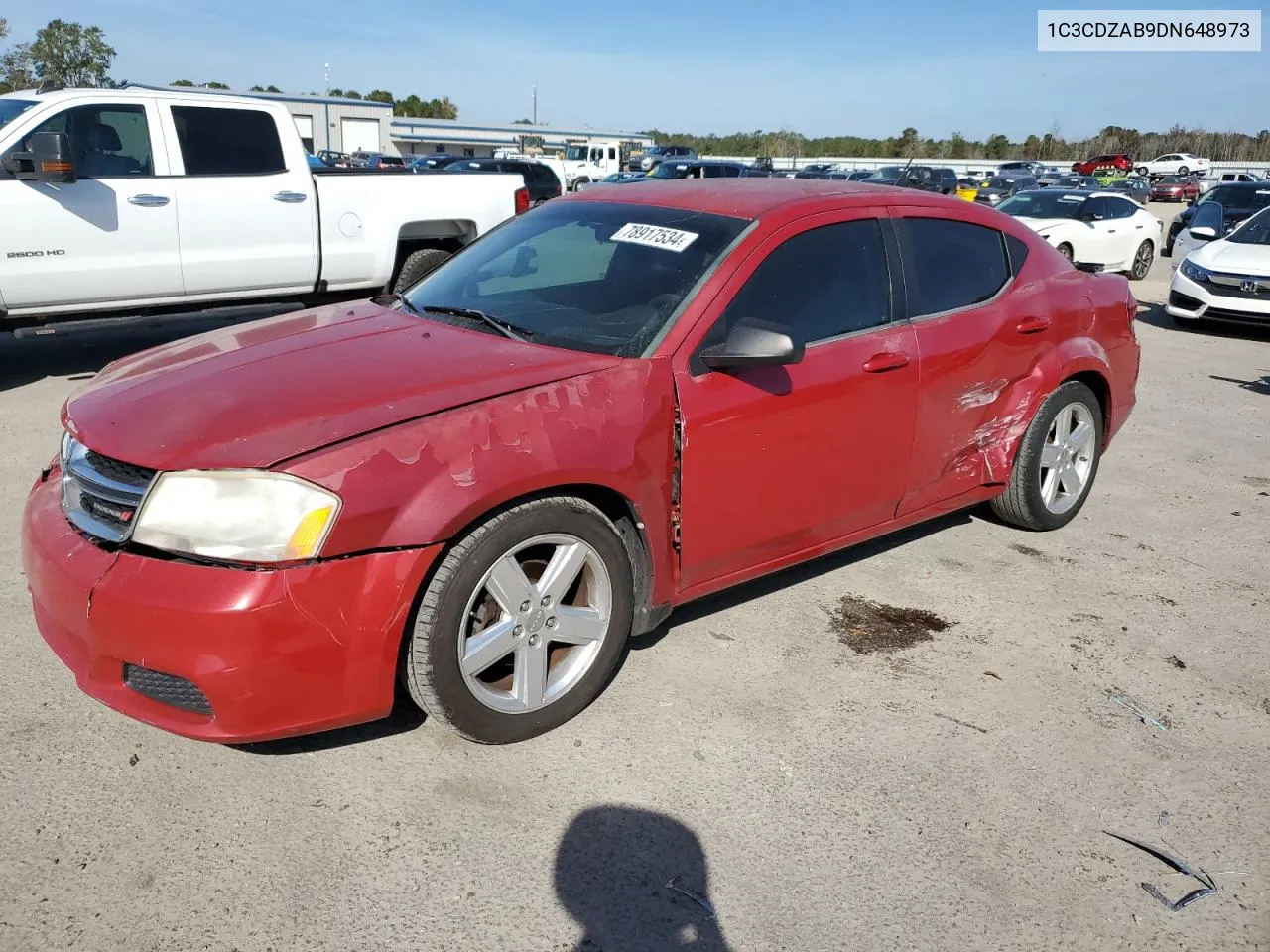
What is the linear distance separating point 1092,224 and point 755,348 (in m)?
13.7

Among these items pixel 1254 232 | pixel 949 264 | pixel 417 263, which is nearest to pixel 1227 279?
pixel 1254 232

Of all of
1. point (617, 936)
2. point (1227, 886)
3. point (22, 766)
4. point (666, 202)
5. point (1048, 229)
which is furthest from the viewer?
point (1048, 229)

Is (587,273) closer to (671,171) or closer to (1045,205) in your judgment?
(1045,205)

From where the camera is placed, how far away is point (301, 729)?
2.63 m

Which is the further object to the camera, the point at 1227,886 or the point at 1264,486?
the point at 1264,486

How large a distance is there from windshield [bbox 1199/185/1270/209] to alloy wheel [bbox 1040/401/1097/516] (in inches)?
642

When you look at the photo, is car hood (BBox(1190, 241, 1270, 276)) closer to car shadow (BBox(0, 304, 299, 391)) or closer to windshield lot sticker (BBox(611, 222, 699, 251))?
windshield lot sticker (BBox(611, 222, 699, 251))

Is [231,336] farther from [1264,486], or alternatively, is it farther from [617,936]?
[1264,486]

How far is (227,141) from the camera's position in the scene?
7754 mm

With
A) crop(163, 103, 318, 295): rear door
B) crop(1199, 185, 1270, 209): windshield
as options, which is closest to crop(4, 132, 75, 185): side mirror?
crop(163, 103, 318, 295): rear door

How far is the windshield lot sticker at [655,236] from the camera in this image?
354cm

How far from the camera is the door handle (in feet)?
12.2

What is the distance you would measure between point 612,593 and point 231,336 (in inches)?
67.5

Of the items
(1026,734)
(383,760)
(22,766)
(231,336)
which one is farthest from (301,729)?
(1026,734)
